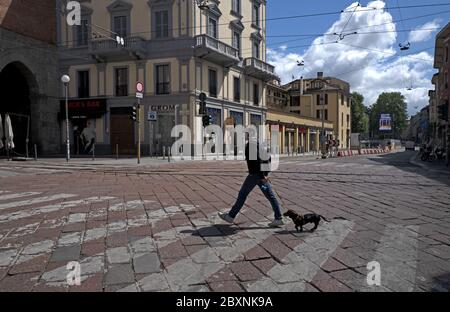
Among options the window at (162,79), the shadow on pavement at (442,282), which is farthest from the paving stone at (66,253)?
the window at (162,79)

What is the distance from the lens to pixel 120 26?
1214 inches

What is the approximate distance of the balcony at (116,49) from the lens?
1147 inches

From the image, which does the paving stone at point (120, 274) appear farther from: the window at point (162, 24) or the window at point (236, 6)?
the window at point (236, 6)

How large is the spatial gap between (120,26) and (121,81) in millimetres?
4287

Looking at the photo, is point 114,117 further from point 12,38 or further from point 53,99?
point 12,38

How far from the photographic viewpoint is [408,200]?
29.1 ft

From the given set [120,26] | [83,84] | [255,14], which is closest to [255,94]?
[255,14]

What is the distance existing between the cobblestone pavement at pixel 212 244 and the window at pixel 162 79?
69.8 feet

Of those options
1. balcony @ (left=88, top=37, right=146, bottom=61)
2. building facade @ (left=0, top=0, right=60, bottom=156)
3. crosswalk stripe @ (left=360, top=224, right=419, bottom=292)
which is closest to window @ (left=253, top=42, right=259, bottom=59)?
balcony @ (left=88, top=37, right=146, bottom=61)

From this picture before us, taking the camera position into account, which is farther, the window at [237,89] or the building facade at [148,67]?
the window at [237,89]

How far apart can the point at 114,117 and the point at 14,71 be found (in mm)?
8064

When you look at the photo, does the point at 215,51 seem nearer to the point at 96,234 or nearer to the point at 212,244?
the point at 96,234

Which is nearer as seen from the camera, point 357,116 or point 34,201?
point 34,201

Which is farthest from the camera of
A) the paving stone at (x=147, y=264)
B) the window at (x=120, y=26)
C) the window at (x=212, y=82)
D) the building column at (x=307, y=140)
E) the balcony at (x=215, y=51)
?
the building column at (x=307, y=140)
